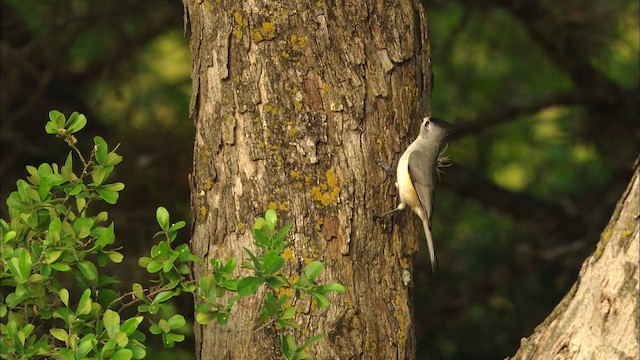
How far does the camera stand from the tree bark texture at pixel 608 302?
2789 mm

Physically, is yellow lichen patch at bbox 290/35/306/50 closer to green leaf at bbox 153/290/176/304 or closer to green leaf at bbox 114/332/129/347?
green leaf at bbox 153/290/176/304

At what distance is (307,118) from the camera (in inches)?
134

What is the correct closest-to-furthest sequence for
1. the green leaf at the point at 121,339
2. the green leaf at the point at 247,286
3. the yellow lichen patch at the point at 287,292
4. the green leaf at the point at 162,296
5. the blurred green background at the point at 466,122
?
the green leaf at the point at 247,286
the green leaf at the point at 121,339
the green leaf at the point at 162,296
the yellow lichen patch at the point at 287,292
the blurred green background at the point at 466,122

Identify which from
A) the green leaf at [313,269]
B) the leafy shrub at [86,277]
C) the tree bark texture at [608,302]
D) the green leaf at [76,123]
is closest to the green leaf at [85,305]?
the leafy shrub at [86,277]

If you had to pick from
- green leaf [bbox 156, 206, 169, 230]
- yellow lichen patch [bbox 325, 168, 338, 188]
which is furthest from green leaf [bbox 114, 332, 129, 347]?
yellow lichen patch [bbox 325, 168, 338, 188]

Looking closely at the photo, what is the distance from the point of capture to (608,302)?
284 centimetres

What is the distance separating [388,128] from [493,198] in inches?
153

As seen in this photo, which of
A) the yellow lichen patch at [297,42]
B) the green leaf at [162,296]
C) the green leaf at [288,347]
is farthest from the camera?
the yellow lichen patch at [297,42]

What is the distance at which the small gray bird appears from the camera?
3.53 metres

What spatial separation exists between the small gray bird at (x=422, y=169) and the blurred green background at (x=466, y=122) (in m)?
2.32

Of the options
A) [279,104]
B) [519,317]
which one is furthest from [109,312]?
[519,317]

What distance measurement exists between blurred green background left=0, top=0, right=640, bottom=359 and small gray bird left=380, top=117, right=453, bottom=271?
232 cm

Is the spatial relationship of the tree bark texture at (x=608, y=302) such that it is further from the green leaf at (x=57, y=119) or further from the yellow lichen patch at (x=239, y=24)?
the green leaf at (x=57, y=119)

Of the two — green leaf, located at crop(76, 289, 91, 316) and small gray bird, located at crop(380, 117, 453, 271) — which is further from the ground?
small gray bird, located at crop(380, 117, 453, 271)
